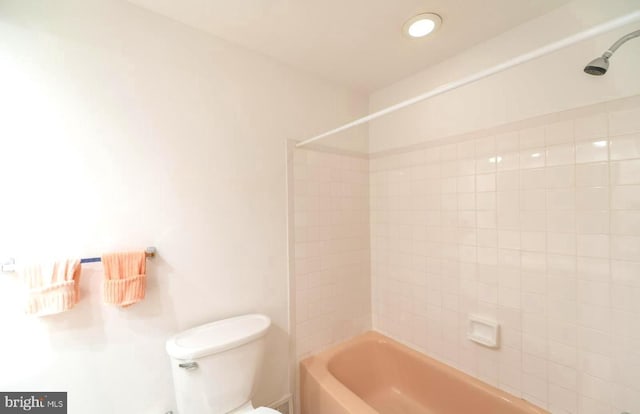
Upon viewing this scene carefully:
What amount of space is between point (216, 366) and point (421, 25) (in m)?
1.92

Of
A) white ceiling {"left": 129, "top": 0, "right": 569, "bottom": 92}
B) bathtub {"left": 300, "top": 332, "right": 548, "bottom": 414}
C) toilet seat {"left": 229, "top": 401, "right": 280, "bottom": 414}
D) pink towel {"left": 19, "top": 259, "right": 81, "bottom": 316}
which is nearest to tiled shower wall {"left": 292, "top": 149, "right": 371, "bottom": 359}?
bathtub {"left": 300, "top": 332, "right": 548, "bottom": 414}

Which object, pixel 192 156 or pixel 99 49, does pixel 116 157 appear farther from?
pixel 99 49

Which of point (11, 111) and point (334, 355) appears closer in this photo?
point (11, 111)

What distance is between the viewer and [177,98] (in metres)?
1.24

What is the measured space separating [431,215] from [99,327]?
1.84 metres

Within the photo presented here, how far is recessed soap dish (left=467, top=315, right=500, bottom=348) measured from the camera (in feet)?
4.53

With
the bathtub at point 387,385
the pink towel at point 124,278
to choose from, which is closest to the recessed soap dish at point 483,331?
the bathtub at point 387,385

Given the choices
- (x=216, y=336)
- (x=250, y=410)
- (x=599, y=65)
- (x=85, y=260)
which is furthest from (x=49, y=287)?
(x=599, y=65)

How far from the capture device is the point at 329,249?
1.80 m

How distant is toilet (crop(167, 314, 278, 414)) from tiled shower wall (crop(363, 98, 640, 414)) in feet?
3.76

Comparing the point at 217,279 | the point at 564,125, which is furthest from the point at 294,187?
the point at 564,125

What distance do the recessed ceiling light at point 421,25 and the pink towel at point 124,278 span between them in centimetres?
Result: 170

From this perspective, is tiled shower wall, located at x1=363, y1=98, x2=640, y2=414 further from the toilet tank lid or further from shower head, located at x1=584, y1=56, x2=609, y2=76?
the toilet tank lid

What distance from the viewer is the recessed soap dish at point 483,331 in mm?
1380
